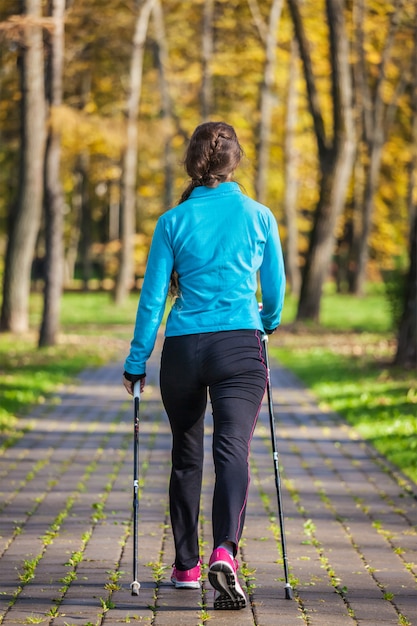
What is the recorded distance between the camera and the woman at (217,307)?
5.14 meters

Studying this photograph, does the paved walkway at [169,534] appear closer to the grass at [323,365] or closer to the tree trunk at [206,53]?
the grass at [323,365]

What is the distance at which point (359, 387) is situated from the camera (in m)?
14.6

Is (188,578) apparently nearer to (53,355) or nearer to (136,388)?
(136,388)

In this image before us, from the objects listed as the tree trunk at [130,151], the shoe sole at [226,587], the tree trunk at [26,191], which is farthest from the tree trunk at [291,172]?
the shoe sole at [226,587]

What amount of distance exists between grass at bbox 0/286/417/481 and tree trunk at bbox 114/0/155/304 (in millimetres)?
4905

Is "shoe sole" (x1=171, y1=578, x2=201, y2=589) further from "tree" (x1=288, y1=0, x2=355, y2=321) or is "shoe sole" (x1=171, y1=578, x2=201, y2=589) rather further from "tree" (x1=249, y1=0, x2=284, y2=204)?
"tree" (x1=249, y1=0, x2=284, y2=204)

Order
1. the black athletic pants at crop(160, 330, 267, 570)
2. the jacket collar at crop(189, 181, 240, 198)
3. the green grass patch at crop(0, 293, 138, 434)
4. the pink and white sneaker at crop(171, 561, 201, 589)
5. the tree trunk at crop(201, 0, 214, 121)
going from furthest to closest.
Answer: the tree trunk at crop(201, 0, 214, 121), the green grass patch at crop(0, 293, 138, 434), the pink and white sneaker at crop(171, 561, 201, 589), the jacket collar at crop(189, 181, 240, 198), the black athletic pants at crop(160, 330, 267, 570)

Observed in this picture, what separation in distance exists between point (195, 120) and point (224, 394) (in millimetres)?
40051

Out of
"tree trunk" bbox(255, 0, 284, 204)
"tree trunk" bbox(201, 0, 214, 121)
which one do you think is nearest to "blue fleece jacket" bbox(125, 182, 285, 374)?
"tree trunk" bbox(255, 0, 284, 204)

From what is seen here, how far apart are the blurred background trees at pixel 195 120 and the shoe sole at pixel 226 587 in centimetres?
181

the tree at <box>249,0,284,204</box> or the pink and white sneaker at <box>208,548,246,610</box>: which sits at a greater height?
the tree at <box>249,0,284,204</box>

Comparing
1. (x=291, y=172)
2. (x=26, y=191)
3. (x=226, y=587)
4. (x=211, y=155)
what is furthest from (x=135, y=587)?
(x=291, y=172)

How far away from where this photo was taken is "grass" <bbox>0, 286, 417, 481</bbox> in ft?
37.5

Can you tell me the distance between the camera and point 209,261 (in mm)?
5195
